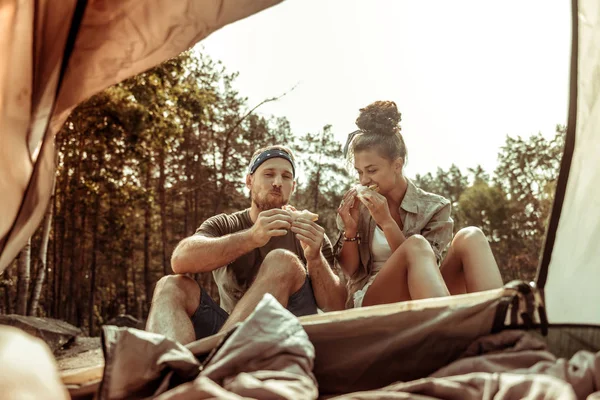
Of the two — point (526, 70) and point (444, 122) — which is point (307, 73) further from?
point (526, 70)

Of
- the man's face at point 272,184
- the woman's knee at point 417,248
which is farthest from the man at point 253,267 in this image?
the woman's knee at point 417,248

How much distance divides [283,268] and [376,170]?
695 mm

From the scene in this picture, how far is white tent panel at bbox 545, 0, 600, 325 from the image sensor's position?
148cm

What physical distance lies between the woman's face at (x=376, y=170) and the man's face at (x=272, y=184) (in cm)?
30

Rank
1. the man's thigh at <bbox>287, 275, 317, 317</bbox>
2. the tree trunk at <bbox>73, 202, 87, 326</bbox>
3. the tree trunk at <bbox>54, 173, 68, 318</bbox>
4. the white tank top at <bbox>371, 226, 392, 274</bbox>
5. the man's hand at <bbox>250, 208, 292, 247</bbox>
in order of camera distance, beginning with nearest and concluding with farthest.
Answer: the man's hand at <bbox>250, 208, 292, 247</bbox>, the man's thigh at <bbox>287, 275, 317, 317</bbox>, the white tank top at <bbox>371, 226, 392, 274</bbox>, the tree trunk at <bbox>54, 173, 68, 318</bbox>, the tree trunk at <bbox>73, 202, 87, 326</bbox>

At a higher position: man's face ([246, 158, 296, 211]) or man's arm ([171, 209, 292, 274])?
man's face ([246, 158, 296, 211])

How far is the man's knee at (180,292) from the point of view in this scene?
6.21 ft

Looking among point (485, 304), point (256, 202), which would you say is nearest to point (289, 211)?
point (256, 202)

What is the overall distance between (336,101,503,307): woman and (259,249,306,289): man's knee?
26 centimetres

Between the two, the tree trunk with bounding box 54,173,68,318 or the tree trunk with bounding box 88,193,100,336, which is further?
the tree trunk with bounding box 88,193,100,336

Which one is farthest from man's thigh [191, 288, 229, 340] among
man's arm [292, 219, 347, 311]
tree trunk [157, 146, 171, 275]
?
tree trunk [157, 146, 171, 275]

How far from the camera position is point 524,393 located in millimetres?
984

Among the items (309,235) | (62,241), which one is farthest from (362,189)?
(62,241)

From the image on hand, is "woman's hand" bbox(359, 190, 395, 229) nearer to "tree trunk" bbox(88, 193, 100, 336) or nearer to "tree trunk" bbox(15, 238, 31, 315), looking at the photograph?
"tree trunk" bbox(15, 238, 31, 315)
